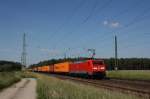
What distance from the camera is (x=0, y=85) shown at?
29594 mm

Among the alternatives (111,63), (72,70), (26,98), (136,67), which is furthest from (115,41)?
(111,63)

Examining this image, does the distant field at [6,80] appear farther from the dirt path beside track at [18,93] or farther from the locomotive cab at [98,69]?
the locomotive cab at [98,69]

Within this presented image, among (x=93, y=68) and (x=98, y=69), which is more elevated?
(x=93, y=68)

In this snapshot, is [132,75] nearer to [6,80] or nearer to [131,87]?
[6,80]

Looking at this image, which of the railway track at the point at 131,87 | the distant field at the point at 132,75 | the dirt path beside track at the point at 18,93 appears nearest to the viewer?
the railway track at the point at 131,87

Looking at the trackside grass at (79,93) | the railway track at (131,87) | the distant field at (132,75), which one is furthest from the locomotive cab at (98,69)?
the trackside grass at (79,93)

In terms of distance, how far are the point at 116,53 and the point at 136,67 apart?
79382 mm

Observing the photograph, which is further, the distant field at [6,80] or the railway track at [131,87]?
the distant field at [6,80]

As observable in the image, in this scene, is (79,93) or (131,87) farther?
(131,87)

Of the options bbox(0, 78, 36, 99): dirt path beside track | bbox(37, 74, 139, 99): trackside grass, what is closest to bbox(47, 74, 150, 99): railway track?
bbox(37, 74, 139, 99): trackside grass

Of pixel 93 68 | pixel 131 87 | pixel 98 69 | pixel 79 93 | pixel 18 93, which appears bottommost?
pixel 18 93

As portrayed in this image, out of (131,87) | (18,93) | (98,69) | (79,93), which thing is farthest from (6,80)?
(79,93)

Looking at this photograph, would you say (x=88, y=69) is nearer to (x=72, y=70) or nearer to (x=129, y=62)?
(x=72, y=70)

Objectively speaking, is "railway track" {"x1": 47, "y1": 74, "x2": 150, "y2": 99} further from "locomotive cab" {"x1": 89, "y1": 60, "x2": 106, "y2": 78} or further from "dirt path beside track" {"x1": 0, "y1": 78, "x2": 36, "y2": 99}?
"locomotive cab" {"x1": 89, "y1": 60, "x2": 106, "y2": 78}
